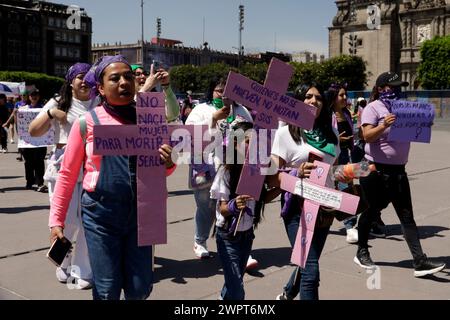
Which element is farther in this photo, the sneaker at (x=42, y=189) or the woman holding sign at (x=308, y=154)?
the sneaker at (x=42, y=189)

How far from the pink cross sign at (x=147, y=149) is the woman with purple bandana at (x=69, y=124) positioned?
6.45 ft

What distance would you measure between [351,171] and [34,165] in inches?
344

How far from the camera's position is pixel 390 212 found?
839cm

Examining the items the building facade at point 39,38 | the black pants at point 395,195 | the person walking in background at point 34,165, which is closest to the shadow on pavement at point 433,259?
the black pants at point 395,195

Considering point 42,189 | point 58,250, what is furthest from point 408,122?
point 42,189

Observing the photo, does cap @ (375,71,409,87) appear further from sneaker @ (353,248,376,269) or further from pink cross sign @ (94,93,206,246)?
pink cross sign @ (94,93,206,246)

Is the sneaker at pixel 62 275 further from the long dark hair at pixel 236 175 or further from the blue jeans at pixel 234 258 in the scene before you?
the long dark hair at pixel 236 175

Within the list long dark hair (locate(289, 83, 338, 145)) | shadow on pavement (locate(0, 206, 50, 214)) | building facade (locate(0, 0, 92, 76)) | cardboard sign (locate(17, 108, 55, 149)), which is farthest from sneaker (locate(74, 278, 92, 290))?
building facade (locate(0, 0, 92, 76))

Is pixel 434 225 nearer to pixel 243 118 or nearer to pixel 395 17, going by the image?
pixel 243 118

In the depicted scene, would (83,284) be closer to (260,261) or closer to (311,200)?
(260,261)

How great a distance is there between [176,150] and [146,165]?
7.5 inches

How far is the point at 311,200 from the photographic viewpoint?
11.9 feet

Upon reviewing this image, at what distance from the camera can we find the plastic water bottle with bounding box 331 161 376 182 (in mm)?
3271

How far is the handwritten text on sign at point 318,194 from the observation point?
11.5 ft
